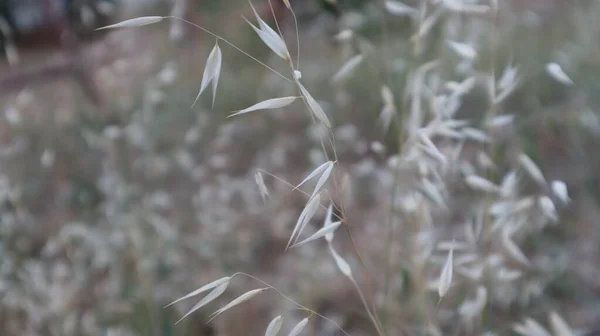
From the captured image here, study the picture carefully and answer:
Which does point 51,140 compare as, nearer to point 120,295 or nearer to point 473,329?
point 120,295

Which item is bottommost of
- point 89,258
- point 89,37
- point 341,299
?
point 341,299

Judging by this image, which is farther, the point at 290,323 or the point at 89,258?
the point at 89,258

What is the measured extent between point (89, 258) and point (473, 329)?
2.82ft

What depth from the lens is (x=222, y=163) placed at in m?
1.28

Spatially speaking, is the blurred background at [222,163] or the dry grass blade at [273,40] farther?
the blurred background at [222,163]

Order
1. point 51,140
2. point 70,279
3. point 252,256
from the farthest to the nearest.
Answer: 1. point 51,140
2. point 252,256
3. point 70,279

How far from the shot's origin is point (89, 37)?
2.01 metres

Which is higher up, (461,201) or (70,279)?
(70,279)

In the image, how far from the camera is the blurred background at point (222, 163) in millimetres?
1125

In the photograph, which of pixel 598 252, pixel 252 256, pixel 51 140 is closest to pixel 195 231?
pixel 252 256

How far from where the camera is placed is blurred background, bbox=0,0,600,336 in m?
1.12

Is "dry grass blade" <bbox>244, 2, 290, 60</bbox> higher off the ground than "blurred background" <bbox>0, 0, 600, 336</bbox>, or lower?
higher

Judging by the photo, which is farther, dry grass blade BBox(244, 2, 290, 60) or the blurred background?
the blurred background

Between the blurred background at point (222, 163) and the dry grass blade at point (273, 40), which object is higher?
the dry grass blade at point (273, 40)
